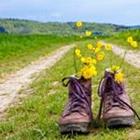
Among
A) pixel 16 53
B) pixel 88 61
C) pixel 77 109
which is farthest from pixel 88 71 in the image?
pixel 16 53

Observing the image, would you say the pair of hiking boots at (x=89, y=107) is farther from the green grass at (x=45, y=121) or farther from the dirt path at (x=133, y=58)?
the dirt path at (x=133, y=58)

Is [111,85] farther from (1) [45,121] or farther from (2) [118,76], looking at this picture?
(1) [45,121]

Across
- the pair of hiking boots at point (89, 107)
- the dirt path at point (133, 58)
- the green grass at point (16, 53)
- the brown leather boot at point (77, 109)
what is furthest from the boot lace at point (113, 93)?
the green grass at point (16, 53)

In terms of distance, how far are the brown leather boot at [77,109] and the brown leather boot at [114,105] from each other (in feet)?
0.58

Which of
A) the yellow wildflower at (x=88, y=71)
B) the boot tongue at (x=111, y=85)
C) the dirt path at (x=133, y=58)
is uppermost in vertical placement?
the yellow wildflower at (x=88, y=71)

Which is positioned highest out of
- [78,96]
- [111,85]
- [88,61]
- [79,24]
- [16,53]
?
[79,24]

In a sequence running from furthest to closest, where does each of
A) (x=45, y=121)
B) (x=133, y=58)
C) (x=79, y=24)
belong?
(x=133, y=58), (x=45, y=121), (x=79, y=24)

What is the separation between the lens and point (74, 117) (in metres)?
6.02

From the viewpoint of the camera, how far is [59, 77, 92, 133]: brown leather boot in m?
5.96

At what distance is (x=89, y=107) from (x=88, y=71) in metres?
0.43

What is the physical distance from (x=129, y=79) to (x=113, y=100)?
4.65m

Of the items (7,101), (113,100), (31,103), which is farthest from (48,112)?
(7,101)

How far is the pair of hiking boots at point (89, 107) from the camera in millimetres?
5973

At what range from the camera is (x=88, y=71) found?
612 cm
